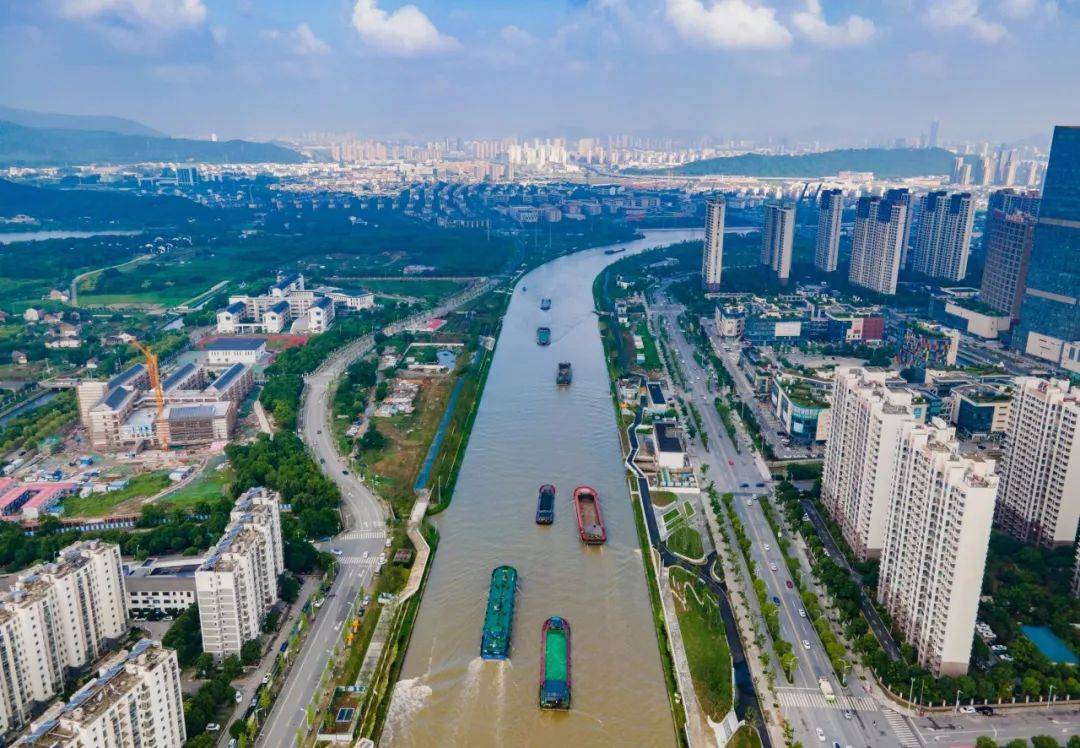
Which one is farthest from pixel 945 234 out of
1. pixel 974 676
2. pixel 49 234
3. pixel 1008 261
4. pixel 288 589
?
pixel 49 234

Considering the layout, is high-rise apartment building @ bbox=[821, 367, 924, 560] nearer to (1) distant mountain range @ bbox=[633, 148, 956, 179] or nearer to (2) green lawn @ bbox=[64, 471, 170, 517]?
(2) green lawn @ bbox=[64, 471, 170, 517]

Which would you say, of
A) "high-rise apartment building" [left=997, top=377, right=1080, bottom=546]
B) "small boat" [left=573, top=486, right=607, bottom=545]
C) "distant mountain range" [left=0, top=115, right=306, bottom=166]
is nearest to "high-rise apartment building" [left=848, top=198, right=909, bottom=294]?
"high-rise apartment building" [left=997, top=377, right=1080, bottom=546]

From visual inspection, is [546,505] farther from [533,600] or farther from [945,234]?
[945,234]

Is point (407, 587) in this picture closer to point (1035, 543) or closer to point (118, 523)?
point (118, 523)

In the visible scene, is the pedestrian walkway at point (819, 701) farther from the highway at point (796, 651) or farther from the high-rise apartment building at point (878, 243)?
the high-rise apartment building at point (878, 243)

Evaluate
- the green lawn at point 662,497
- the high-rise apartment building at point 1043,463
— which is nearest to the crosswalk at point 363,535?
the green lawn at point 662,497

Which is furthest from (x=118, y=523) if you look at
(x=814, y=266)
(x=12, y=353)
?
(x=814, y=266)
